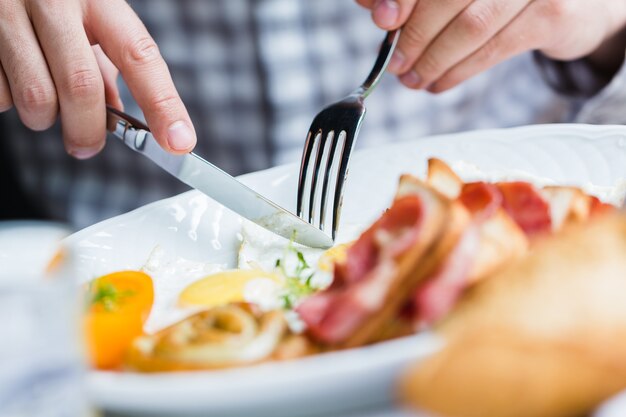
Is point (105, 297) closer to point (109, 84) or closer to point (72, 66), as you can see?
point (72, 66)

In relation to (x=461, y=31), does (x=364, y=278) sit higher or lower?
lower

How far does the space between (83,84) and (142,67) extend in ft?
0.34

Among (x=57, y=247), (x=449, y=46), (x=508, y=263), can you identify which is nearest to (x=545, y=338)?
(x=508, y=263)

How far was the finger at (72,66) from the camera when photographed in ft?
4.00

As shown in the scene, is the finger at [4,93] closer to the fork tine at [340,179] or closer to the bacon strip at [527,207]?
the fork tine at [340,179]

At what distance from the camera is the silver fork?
1.31 metres

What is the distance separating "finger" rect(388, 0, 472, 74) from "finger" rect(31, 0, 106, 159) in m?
0.62

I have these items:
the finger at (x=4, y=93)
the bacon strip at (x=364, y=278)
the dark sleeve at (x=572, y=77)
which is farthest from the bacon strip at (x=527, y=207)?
the dark sleeve at (x=572, y=77)

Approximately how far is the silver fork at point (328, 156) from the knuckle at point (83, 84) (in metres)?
0.40

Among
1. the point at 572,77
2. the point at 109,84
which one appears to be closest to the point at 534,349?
the point at 109,84

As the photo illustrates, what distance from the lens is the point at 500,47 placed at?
1.57 metres

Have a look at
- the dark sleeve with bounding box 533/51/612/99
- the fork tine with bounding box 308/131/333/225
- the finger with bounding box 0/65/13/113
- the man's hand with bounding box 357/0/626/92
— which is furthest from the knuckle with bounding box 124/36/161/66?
the dark sleeve with bounding box 533/51/612/99

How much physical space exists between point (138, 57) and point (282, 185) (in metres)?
0.40

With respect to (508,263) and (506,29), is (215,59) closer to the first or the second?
(506,29)
